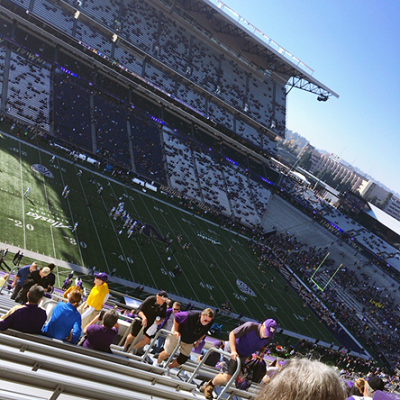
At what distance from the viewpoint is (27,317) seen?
5223 mm

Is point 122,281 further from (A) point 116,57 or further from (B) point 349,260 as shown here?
(B) point 349,260

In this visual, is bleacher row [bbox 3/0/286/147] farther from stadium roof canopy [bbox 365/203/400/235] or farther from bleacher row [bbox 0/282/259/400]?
bleacher row [bbox 0/282/259/400]

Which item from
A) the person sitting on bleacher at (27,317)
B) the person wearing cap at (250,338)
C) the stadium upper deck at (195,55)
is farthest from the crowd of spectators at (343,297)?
the person sitting on bleacher at (27,317)

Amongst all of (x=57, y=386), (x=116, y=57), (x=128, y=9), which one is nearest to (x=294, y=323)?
(x=57, y=386)

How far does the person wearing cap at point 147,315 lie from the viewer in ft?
24.1

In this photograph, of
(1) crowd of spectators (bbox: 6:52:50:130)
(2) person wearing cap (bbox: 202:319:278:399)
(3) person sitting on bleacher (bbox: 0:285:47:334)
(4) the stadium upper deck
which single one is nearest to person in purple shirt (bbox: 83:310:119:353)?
(3) person sitting on bleacher (bbox: 0:285:47:334)

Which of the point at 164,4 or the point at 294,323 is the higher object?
the point at 164,4

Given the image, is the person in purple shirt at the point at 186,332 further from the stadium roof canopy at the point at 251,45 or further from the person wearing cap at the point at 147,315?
the stadium roof canopy at the point at 251,45

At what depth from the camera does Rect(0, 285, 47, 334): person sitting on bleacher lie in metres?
5.11

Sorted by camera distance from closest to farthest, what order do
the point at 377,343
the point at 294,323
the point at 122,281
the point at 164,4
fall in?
the point at 122,281 < the point at 294,323 < the point at 377,343 < the point at 164,4

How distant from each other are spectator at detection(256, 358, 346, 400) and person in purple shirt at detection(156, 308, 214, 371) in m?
4.52

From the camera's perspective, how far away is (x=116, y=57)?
2208 inches

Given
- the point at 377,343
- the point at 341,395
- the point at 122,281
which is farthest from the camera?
the point at 377,343

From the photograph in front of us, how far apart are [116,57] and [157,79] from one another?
682 centimetres
